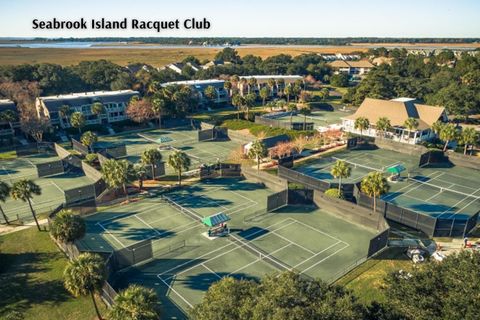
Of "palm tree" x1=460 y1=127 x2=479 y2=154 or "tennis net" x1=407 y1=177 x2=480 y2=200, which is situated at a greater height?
"palm tree" x1=460 y1=127 x2=479 y2=154

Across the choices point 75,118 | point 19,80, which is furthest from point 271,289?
point 19,80

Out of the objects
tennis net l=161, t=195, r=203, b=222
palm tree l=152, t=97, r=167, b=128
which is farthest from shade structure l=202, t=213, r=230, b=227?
palm tree l=152, t=97, r=167, b=128

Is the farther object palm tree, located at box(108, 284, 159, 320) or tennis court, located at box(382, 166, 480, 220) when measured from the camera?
tennis court, located at box(382, 166, 480, 220)

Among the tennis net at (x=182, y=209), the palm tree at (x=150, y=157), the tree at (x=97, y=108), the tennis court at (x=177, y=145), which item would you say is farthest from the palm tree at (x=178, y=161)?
the tree at (x=97, y=108)

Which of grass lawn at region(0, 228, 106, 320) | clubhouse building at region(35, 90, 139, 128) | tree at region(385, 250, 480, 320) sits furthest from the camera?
clubhouse building at region(35, 90, 139, 128)

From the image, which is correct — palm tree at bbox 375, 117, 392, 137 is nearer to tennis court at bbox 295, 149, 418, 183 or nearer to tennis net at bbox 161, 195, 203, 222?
tennis court at bbox 295, 149, 418, 183

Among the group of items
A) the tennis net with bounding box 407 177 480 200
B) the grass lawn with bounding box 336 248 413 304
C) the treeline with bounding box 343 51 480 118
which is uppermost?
the treeline with bounding box 343 51 480 118

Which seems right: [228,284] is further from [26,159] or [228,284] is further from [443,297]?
[26,159]
